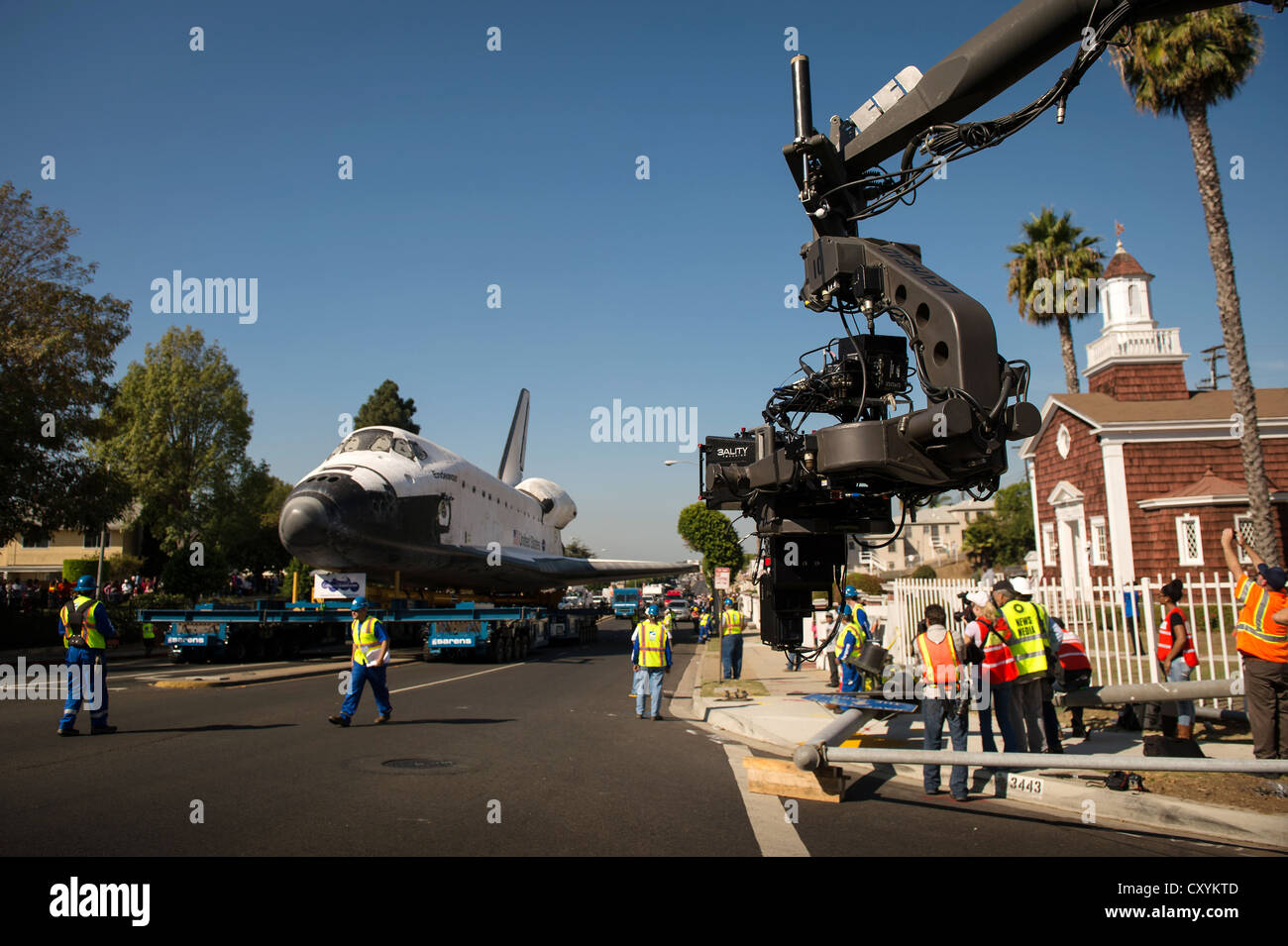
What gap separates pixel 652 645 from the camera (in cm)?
1126

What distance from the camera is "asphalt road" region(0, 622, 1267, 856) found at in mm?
5051

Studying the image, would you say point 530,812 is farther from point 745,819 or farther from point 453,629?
point 453,629

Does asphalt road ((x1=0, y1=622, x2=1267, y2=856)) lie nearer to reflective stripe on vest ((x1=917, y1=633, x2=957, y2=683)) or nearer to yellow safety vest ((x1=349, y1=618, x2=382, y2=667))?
yellow safety vest ((x1=349, y1=618, x2=382, y2=667))

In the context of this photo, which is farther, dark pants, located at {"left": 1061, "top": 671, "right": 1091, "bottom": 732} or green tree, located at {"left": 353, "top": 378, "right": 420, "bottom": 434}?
green tree, located at {"left": 353, "top": 378, "right": 420, "bottom": 434}

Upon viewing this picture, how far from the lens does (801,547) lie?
275 inches

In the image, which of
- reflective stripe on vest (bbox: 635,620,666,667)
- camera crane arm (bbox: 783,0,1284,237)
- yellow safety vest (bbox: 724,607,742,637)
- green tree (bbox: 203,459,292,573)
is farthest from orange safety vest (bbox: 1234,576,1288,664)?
green tree (bbox: 203,459,292,573)

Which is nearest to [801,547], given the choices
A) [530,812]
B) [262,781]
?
[530,812]

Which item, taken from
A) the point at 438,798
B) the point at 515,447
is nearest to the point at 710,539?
the point at 515,447

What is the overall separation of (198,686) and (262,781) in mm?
8406

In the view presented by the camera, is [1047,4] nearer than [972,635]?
Yes

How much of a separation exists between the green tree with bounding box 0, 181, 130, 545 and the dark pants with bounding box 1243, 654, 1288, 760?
26956 millimetres

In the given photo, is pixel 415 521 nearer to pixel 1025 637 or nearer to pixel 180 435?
pixel 1025 637

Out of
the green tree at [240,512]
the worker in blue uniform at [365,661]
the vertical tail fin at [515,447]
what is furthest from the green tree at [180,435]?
the worker in blue uniform at [365,661]

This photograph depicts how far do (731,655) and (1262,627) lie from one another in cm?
1019
